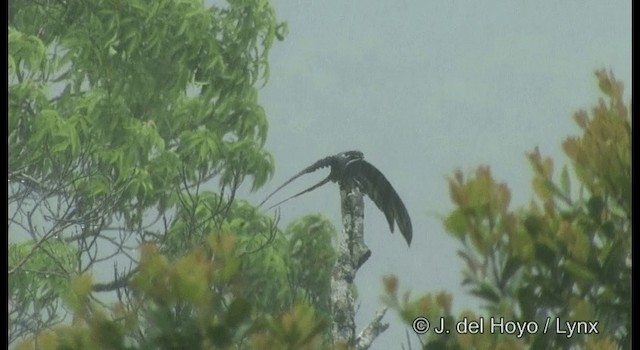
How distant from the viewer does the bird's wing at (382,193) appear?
3.62 m

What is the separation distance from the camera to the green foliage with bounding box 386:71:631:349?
106 inches

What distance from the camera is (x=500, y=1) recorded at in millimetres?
3811

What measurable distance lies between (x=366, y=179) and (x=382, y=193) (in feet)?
0.30

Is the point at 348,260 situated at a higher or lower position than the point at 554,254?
higher

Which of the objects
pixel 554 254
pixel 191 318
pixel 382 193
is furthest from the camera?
pixel 382 193

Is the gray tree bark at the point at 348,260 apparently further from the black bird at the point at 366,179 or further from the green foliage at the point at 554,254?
the green foliage at the point at 554,254

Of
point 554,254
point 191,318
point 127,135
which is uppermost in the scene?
point 127,135
